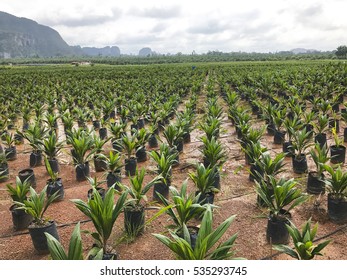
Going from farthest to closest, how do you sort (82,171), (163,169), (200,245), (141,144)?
(141,144), (82,171), (163,169), (200,245)

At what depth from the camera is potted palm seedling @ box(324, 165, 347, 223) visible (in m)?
3.81

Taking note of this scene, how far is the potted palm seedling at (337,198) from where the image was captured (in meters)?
3.81

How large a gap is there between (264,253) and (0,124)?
7711mm

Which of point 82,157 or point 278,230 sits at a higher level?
point 82,157

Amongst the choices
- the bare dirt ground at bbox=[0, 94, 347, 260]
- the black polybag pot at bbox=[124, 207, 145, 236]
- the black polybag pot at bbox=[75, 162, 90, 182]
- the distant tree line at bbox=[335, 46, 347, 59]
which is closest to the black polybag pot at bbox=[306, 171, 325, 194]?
the bare dirt ground at bbox=[0, 94, 347, 260]

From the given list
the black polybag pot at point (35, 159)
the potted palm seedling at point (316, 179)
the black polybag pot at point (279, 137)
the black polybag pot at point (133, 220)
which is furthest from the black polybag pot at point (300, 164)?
the black polybag pot at point (35, 159)

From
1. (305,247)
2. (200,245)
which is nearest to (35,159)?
(200,245)

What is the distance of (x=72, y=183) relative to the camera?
5816mm

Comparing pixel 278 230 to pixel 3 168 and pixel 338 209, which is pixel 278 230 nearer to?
pixel 338 209

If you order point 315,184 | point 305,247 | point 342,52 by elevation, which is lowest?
point 315,184

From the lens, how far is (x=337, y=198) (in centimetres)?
390

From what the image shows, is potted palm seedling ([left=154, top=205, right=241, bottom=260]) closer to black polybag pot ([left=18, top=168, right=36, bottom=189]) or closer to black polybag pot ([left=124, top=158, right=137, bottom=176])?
black polybag pot ([left=124, top=158, right=137, bottom=176])

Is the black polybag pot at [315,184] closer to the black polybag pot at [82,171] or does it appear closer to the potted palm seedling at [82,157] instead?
the potted palm seedling at [82,157]
